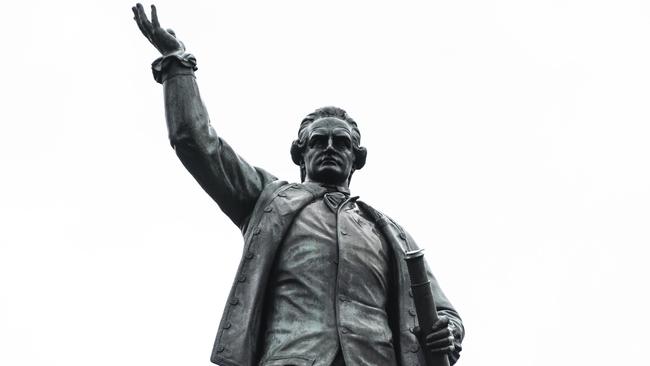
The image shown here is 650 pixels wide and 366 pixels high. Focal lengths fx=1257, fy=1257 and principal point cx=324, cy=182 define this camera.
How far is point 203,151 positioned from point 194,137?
114mm

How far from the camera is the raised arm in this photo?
8.69 m

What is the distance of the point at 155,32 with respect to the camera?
8.98m

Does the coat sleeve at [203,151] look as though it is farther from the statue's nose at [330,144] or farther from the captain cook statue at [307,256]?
the statue's nose at [330,144]

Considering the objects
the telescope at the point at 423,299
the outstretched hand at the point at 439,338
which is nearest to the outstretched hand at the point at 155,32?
the telescope at the point at 423,299

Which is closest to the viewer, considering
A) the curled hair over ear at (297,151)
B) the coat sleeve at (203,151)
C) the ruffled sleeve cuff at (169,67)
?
the coat sleeve at (203,151)

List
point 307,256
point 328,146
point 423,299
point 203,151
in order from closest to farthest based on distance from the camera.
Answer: point 423,299
point 307,256
point 203,151
point 328,146

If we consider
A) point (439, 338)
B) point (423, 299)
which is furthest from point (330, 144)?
point (439, 338)

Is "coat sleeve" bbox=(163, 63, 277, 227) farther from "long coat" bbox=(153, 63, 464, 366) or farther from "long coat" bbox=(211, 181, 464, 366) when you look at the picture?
"long coat" bbox=(211, 181, 464, 366)

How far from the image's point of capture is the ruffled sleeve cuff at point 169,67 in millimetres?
8867

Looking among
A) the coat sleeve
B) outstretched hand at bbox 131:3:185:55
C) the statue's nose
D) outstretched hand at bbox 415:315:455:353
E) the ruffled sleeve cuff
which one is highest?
outstretched hand at bbox 131:3:185:55

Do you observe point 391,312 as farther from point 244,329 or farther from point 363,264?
point 244,329

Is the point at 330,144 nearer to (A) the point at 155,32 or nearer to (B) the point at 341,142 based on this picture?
(B) the point at 341,142

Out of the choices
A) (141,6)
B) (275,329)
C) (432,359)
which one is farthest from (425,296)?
(141,6)

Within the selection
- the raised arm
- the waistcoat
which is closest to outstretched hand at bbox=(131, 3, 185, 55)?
the raised arm
